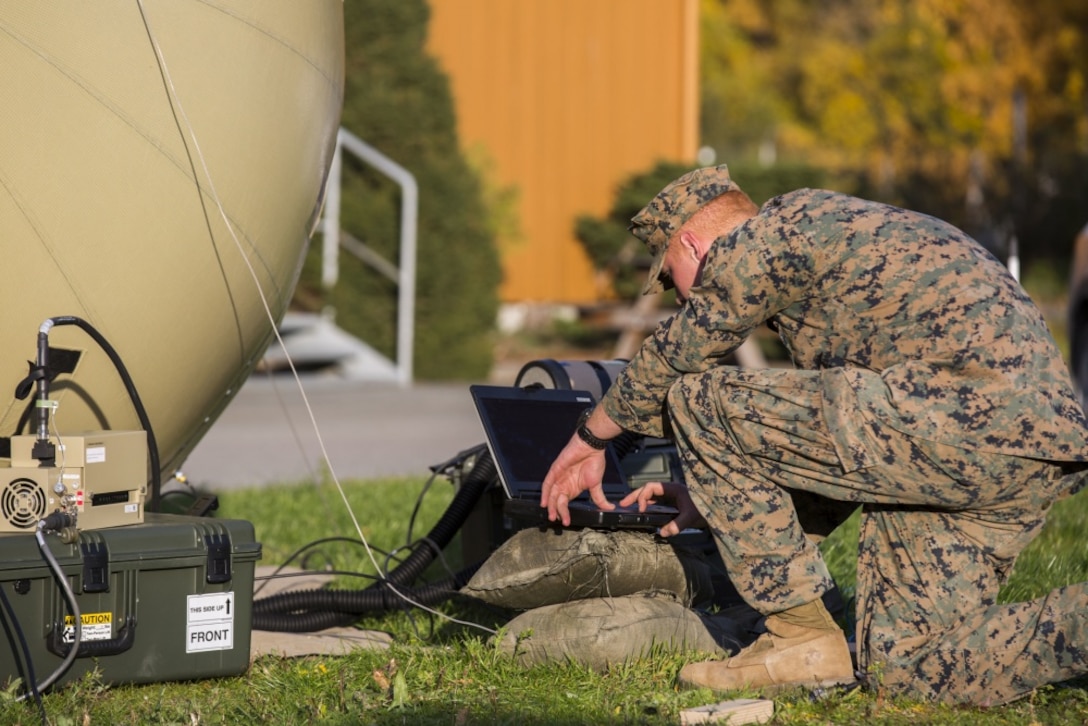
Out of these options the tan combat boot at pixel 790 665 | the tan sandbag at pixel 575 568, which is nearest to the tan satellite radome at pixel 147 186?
the tan sandbag at pixel 575 568

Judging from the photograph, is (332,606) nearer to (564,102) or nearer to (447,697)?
(447,697)

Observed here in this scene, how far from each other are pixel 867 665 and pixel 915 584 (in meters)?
0.24

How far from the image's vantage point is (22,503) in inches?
131

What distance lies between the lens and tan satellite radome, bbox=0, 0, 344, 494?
11.7 ft

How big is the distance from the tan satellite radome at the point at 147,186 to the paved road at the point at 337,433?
8.02 ft

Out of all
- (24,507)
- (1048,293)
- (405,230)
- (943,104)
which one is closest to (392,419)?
(405,230)

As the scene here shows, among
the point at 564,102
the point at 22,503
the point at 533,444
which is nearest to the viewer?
the point at 22,503

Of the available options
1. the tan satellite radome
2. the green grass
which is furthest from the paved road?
the green grass

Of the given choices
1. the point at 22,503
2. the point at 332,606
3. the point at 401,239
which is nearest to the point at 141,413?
the point at 22,503

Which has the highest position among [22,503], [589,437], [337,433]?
[589,437]

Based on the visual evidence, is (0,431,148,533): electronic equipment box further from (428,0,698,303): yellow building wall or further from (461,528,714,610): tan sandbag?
(428,0,698,303): yellow building wall

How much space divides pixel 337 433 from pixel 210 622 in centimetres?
620

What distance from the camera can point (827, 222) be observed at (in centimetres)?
326

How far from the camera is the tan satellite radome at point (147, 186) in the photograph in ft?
11.7
